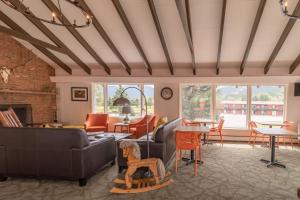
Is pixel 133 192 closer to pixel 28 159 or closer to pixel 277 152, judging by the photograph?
pixel 28 159

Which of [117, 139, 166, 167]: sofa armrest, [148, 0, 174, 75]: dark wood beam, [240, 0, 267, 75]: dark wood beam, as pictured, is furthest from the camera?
[148, 0, 174, 75]: dark wood beam

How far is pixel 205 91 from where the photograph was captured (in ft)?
25.1

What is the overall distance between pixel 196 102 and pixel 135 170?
4.77m

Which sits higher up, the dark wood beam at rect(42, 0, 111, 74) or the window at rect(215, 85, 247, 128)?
the dark wood beam at rect(42, 0, 111, 74)

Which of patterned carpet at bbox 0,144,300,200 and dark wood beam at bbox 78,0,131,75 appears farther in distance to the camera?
dark wood beam at bbox 78,0,131,75

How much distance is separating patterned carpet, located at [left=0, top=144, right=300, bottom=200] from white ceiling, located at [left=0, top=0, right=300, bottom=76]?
3.15 m

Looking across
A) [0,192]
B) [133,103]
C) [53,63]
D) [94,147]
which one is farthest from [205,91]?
[0,192]

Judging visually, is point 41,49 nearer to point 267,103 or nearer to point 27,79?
point 27,79

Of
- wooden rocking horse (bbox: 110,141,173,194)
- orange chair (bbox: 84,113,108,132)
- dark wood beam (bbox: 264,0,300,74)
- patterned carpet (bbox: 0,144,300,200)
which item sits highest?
dark wood beam (bbox: 264,0,300,74)

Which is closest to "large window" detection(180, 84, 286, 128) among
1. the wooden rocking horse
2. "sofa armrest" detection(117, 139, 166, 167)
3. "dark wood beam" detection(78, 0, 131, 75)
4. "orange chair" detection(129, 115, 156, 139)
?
"orange chair" detection(129, 115, 156, 139)

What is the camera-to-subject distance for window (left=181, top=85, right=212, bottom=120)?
25.0ft

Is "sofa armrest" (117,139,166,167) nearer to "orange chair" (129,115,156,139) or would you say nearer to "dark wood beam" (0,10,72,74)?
"orange chair" (129,115,156,139)

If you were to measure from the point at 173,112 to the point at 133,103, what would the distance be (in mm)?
1638

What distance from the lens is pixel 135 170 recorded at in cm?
345
